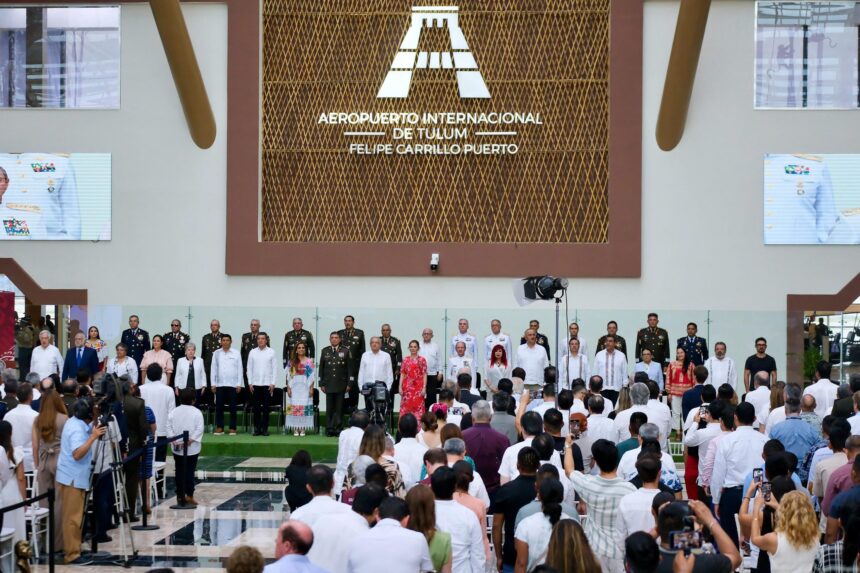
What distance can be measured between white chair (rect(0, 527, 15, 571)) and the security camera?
11.7 metres

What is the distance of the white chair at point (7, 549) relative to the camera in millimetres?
8453

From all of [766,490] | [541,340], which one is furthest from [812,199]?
[766,490]

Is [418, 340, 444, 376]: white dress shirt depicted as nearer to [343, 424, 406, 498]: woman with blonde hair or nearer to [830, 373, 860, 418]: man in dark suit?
[830, 373, 860, 418]: man in dark suit

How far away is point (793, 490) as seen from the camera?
21.9ft

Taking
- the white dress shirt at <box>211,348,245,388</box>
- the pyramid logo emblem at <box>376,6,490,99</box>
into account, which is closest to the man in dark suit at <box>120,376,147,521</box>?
the white dress shirt at <box>211,348,245,388</box>

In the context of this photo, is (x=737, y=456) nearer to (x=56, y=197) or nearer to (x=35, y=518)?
(x=35, y=518)

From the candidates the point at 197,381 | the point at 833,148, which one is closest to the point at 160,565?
the point at 197,381

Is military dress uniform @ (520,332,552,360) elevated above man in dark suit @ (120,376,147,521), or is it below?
above

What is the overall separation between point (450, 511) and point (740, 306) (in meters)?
14.0

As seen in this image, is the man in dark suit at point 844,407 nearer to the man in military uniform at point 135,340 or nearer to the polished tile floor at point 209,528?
the polished tile floor at point 209,528

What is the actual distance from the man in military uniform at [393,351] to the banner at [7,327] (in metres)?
7.04

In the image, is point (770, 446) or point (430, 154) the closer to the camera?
point (770, 446)

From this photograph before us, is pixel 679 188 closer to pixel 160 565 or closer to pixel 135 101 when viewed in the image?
A: pixel 135 101

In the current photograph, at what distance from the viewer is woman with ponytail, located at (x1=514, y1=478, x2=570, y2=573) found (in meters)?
6.45
